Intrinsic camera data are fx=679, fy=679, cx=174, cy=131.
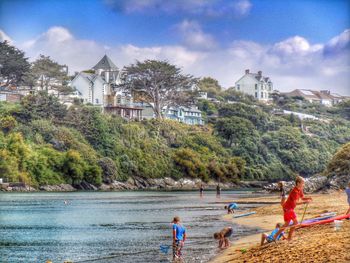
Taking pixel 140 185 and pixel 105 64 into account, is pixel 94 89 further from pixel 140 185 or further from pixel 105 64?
pixel 140 185

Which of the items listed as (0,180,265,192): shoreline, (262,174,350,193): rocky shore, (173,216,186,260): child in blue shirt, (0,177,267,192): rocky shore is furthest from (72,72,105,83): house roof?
(173,216,186,260): child in blue shirt

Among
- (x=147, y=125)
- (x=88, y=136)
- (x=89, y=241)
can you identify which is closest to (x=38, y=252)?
(x=89, y=241)

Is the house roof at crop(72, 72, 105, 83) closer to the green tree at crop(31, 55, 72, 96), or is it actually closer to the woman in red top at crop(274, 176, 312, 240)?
the green tree at crop(31, 55, 72, 96)

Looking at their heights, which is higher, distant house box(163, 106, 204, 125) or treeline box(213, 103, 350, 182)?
distant house box(163, 106, 204, 125)

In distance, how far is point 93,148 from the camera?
12888 centimetres

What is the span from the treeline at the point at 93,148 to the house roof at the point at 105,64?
3027cm

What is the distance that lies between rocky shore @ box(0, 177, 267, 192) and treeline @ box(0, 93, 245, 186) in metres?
1.02

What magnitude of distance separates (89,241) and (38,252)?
4.76m

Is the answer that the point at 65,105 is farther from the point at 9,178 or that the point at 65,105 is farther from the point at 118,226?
the point at 118,226

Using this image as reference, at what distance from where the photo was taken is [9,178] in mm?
105500

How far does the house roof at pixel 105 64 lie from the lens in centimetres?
17375

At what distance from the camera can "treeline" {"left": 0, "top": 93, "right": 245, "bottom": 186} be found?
111062 millimetres

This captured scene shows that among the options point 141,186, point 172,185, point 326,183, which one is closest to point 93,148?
point 141,186

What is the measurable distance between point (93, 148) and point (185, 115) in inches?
1955
